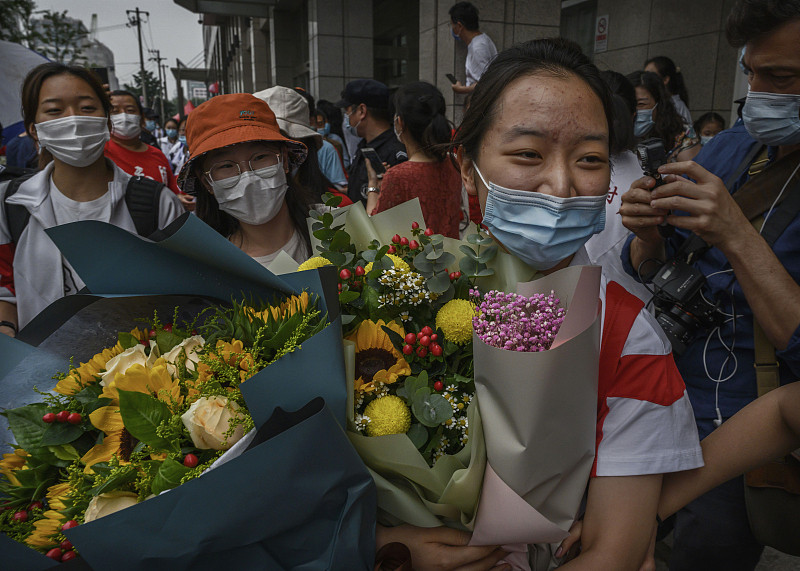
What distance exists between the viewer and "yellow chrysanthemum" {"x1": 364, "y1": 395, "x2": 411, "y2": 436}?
3.39 feet

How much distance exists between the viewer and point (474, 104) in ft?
4.87

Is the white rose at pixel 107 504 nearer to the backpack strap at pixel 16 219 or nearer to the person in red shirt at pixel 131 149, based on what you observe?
the backpack strap at pixel 16 219

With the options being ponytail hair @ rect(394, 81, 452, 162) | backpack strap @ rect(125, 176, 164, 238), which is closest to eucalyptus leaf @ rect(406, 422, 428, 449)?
backpack strap @ rect(125, 176, 164, 238)

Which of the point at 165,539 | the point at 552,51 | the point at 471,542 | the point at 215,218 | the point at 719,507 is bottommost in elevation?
the point at 719,507

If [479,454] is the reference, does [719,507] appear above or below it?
below

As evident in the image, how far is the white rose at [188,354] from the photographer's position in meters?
1.06

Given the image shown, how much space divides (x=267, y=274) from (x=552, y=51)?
0.90 metres

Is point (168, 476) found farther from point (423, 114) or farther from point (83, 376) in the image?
point (423, 114)

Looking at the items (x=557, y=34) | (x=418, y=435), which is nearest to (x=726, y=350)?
(x=418, y=435)

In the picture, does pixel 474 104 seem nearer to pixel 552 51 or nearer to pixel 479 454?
pixel 552 51

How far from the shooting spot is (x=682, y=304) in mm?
1909

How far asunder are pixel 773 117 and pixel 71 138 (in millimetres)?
3187

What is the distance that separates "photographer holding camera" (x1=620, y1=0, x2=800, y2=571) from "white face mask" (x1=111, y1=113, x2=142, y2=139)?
4.84 metres

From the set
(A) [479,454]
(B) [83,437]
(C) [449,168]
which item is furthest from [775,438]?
(C) [449,168]
